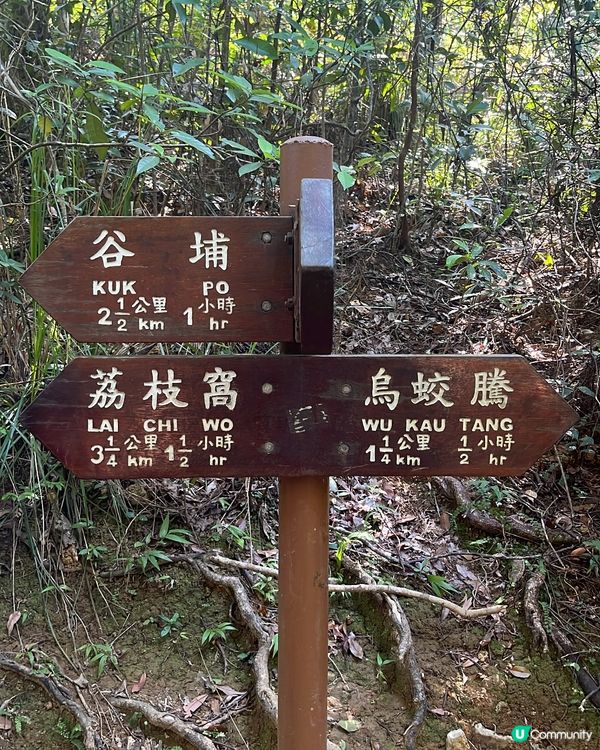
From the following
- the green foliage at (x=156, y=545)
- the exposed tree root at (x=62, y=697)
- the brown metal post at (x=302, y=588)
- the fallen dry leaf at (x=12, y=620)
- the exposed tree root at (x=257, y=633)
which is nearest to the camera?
the brown metal post at (x=302, y=588)

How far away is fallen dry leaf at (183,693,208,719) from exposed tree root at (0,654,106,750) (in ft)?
1.08

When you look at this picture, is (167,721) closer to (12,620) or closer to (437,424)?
(12,620)

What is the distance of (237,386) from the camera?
1463 mm

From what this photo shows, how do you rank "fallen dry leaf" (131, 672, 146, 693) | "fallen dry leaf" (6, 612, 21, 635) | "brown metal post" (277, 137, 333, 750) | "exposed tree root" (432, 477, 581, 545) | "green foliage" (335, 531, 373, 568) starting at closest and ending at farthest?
"brown metal post" (277, 137, 333, 750)
"fallen dry leaf" (131, 672, 146, 693)
"fallen dry leaf" (6, 612, 21, 635)
"green foliage" (335, 531, 373, 568)
"exposed tree root" (432, 477, 581, 545)

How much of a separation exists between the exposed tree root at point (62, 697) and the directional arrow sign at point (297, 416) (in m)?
1.47

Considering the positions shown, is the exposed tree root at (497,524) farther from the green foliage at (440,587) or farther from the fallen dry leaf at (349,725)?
the fallen dry leaf at (349,725)

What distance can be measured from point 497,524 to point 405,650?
92cm

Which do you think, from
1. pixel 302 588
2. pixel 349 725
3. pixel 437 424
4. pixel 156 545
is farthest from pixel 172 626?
pixel 437 424

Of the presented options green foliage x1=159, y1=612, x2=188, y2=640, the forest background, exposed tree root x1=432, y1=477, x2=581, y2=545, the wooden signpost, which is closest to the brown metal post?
the wooden signpost

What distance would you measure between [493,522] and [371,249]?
8.22 feet

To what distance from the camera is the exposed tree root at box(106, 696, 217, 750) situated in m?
2.37

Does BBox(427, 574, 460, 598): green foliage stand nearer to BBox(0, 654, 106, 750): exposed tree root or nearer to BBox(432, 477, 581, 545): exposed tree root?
BBox(432, 477, 581, 545): exposed tree root

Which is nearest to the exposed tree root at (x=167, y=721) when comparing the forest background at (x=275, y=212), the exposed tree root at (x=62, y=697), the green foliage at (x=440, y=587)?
the forest background at (x=275, y=212)

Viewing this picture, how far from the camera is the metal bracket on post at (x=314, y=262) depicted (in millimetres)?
1336
